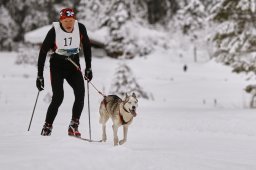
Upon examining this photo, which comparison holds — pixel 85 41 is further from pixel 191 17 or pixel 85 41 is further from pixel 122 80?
pixel 191 17

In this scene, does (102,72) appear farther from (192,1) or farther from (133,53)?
(192,1)

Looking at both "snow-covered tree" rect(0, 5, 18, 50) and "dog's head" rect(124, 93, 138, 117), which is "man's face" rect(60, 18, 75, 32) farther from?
"snow-covered tree" rect(0, 5, 18, 50)

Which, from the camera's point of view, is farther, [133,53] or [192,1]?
[192,1]

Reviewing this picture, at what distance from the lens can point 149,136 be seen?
10.9 metres

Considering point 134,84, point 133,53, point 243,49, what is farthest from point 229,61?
point 133,53

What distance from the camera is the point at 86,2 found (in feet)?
179

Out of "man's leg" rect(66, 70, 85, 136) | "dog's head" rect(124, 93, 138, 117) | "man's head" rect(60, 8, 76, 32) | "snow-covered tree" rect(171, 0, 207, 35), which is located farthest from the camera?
"snow-covered tree" rect(171, 0, 207, 35)

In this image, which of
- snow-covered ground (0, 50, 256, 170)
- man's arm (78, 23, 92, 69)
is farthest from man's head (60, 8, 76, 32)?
snow-covered ground (0, 50, 256, 170)

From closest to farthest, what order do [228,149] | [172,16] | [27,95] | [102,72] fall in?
[228,149] → [27,95] → [102,72] → [172,16]

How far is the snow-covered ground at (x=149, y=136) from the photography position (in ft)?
18.9

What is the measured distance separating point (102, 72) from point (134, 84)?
1615 cm

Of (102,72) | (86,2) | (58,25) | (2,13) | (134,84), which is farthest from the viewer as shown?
(86,2)

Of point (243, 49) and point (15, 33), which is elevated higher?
point (15, 33)

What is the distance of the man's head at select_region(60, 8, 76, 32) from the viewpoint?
767 cm
